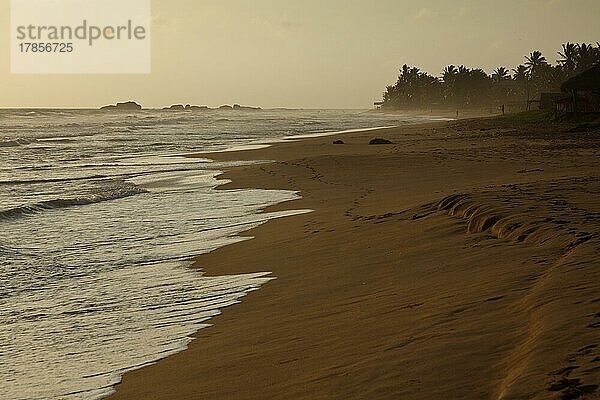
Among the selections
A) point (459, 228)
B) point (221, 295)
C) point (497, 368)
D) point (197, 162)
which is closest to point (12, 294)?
point (221, 295)

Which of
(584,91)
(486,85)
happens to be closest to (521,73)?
(486,85)

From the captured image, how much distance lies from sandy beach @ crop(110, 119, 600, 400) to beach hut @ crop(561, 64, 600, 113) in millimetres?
31935

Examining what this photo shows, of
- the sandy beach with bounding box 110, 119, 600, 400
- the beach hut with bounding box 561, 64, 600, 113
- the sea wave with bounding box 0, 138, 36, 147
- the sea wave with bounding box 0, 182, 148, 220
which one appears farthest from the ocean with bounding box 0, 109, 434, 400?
the beach hut with bounding box 561, 64, 600, 113

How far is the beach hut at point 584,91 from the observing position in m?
42.6

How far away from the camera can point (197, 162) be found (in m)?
30.4

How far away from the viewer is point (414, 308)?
20.9 ft

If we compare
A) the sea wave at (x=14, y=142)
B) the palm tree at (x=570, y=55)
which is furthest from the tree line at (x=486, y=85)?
the sea wave at (x=14, y=142)

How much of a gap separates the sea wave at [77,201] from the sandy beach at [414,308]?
20.5ft

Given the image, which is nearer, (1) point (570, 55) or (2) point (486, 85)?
(1) point (570, 55)

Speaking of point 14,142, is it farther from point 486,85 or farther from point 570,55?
point 486,85

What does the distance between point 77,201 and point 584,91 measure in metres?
37.6

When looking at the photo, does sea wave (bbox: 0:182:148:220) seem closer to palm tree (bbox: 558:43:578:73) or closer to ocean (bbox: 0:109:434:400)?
ocean (bbox: 0:109:434:400)

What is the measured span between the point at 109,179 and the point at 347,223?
14085mm

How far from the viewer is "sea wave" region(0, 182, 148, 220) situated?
1625cm
